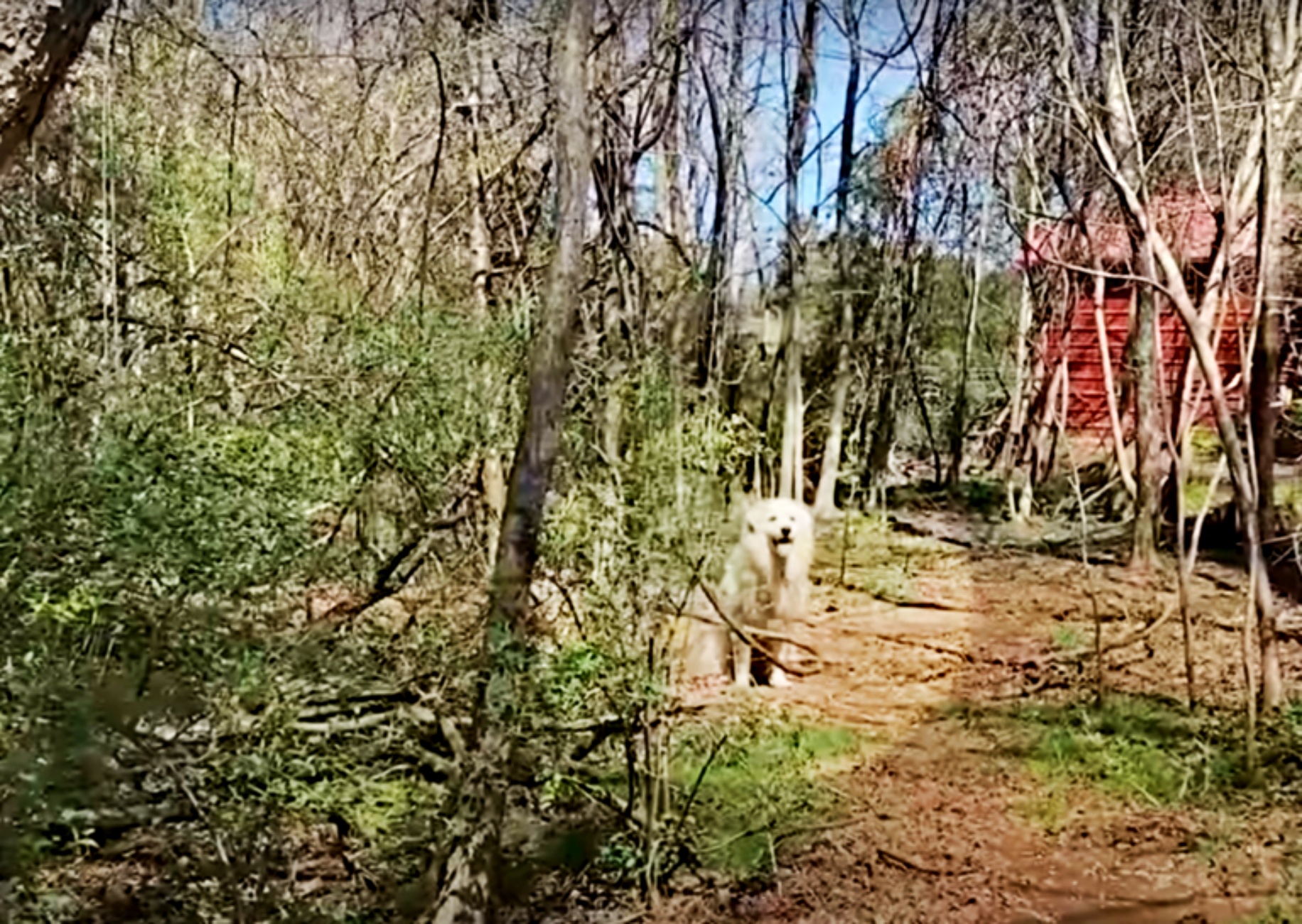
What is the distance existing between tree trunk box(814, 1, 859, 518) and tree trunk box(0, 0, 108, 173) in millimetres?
9423

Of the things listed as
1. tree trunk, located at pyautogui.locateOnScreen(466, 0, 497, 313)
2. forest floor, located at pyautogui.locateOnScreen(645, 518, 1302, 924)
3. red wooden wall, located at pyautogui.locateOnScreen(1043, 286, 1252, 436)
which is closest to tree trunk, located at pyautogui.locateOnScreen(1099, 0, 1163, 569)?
forest floor, located at pyautogui.locateOnScreen(645, 518, 1302, 924)

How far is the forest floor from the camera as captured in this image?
150 inches

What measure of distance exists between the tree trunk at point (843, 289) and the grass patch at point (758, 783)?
17.6 feet

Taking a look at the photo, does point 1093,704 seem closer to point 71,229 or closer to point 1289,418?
point 1289,418

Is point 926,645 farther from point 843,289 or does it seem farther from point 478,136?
point 843,289

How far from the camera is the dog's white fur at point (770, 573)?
6070 mm

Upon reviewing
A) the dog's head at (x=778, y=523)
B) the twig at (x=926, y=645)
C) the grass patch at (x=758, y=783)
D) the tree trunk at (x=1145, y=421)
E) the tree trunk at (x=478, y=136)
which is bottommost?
the grass patch at (x=758, y=783)

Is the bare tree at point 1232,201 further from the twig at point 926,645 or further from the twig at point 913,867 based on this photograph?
the twig at point 926,645

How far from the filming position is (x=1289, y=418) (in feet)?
25.9

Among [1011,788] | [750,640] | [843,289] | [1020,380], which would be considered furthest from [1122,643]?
[1020,380]

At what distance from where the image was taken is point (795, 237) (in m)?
9.92

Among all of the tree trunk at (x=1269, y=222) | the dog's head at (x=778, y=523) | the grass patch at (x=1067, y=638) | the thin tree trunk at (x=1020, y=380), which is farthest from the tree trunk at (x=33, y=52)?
the thin tree trunk at (x=1020, y=380)

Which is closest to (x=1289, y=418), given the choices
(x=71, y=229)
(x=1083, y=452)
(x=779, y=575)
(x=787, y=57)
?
(x=779, y=575)

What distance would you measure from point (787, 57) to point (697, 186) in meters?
2.54
